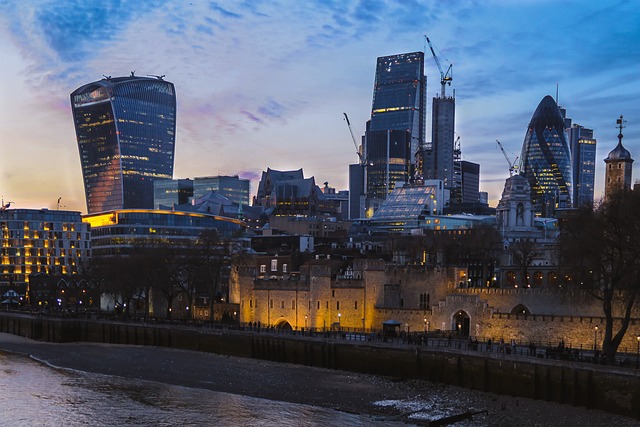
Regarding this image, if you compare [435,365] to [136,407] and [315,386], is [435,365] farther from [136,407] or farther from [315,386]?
[136,407]

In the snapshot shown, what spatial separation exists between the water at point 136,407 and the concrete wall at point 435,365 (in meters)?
12.3

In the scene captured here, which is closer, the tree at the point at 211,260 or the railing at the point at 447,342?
the railing at the point at 447,342

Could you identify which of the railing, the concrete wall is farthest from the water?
the railing

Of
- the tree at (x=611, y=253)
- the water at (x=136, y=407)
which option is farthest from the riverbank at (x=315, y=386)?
the tree at (x=611, y=253)

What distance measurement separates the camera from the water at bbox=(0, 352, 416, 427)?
5816 centimetres

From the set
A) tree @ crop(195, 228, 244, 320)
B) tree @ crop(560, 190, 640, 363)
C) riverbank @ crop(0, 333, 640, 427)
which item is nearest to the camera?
riverbank @ crop(0, 333, 640, 427)

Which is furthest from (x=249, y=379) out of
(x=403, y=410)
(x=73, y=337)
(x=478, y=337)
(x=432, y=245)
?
(x=432, y=245)

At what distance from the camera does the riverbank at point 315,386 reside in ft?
188

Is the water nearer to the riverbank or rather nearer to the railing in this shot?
the riverbank

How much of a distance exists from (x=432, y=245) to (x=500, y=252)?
13.3 m

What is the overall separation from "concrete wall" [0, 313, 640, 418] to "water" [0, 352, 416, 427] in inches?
483

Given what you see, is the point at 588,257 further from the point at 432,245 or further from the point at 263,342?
the point at 432,245

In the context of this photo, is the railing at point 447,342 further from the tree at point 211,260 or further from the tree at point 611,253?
the tree at point 211,260

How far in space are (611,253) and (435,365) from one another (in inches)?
698
